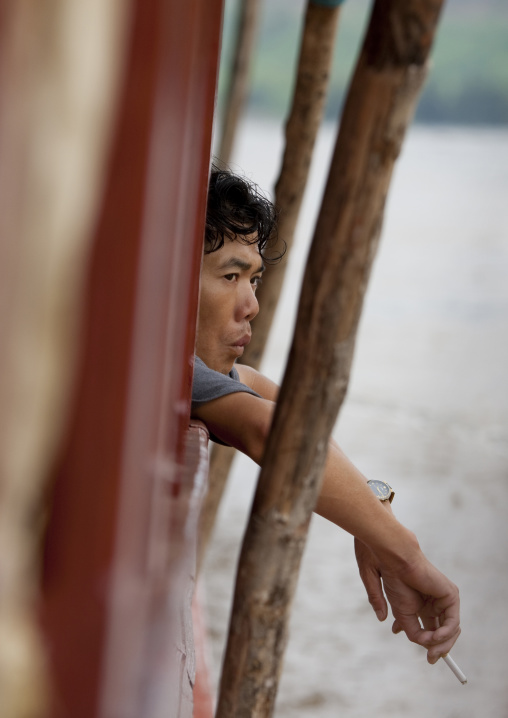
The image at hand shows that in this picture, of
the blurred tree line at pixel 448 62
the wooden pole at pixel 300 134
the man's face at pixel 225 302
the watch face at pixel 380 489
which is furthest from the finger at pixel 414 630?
the blurred tree line at pixel 448 62

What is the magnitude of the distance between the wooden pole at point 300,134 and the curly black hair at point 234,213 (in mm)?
407

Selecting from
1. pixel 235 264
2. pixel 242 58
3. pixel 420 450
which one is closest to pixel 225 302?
pixel 235 264

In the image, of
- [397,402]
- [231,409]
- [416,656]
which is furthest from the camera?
[397,402]

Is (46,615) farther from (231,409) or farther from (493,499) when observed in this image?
(493,499)

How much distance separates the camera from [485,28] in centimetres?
870

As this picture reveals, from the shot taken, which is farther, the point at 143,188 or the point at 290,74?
the point at 290,74

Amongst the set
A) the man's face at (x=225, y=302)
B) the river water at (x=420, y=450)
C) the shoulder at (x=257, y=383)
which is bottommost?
the river water at (x=420, y=450)

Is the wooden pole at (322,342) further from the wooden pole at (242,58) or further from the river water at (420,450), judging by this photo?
the wooden pole at (242,58)

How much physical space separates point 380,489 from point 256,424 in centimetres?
25

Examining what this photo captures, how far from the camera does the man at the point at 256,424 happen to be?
672 mm

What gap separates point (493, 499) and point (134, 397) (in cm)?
292

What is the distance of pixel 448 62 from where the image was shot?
884 centimetres

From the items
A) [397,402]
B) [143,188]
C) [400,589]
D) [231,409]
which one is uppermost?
[143,188]

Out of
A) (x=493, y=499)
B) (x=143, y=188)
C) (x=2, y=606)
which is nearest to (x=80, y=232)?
(x=143, y=188)
